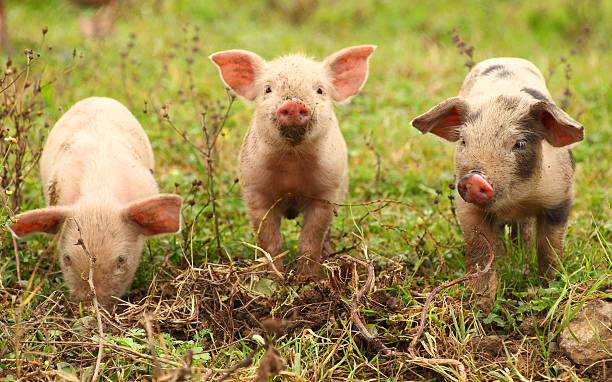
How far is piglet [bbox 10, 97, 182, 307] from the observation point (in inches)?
200

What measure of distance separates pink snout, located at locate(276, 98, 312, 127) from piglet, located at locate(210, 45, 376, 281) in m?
0.04

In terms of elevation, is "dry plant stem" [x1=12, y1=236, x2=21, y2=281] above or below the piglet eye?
below

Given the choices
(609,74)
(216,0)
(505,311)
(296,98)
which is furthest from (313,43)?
(505,311)

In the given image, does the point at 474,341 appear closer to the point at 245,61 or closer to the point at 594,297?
the point at 594,297

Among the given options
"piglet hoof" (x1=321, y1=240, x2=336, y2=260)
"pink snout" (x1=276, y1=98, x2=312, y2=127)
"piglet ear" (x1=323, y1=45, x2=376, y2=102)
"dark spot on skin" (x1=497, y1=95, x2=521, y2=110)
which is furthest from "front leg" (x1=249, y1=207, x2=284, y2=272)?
"dark spot on skin" (x1=497, y1=95, x2=521, y2=110)

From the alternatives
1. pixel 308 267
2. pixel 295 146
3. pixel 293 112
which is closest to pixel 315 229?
pixel 308 267

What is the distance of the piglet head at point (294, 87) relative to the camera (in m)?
5.04

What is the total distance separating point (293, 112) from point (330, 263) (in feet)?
2.76

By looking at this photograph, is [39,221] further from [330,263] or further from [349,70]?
[349,70]

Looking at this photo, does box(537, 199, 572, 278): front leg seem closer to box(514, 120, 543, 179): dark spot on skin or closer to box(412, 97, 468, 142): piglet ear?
box(514, 120, 543, 179): dark spot on skin

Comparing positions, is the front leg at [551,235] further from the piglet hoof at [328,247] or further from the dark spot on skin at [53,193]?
the dark spot on skin at [53,193]

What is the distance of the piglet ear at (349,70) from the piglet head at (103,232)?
4.32 feet

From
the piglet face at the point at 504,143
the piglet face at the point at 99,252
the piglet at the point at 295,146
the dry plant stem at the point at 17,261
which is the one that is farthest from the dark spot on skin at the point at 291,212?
the dry plant stem at the point at 17,261

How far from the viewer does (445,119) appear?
5.11 m
